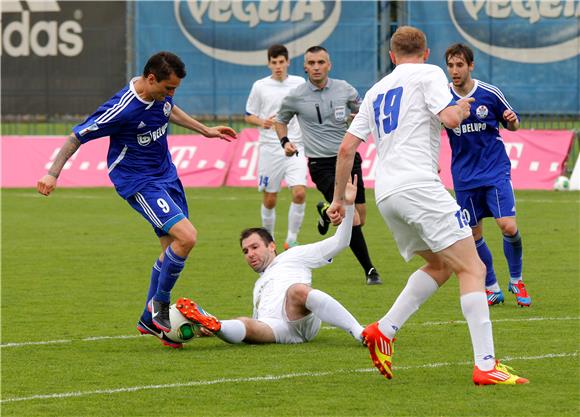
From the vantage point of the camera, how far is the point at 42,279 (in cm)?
1325

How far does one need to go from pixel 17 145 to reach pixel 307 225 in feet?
30.8

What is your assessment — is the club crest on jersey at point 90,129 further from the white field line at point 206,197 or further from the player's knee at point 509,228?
the white field line at point 206,197

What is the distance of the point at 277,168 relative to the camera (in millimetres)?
16938

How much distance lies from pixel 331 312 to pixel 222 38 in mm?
19765

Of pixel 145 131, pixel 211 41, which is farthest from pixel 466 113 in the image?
pixel 211 41

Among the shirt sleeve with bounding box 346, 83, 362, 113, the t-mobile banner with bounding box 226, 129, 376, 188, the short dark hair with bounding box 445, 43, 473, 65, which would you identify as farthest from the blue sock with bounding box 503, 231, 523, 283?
the t-mobile banner with bounding box 226, 129, 376, 188

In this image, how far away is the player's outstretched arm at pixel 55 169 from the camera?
8.87m

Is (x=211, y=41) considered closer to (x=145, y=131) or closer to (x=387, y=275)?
(x=387, y=275)

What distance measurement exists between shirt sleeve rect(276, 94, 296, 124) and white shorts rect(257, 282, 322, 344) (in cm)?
483

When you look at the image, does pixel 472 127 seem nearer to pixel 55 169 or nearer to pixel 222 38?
pixel 55 169

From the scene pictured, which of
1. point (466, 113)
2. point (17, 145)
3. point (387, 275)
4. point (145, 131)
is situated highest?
point (466, 113)

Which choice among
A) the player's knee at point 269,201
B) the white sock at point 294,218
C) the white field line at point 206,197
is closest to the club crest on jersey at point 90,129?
the white sock at point 294,218

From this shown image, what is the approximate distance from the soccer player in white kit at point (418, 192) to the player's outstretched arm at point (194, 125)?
2357 mm

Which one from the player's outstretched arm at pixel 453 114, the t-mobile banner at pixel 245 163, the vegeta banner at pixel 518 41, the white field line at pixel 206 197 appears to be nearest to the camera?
the player's outstretched arm at pixel 453 114
